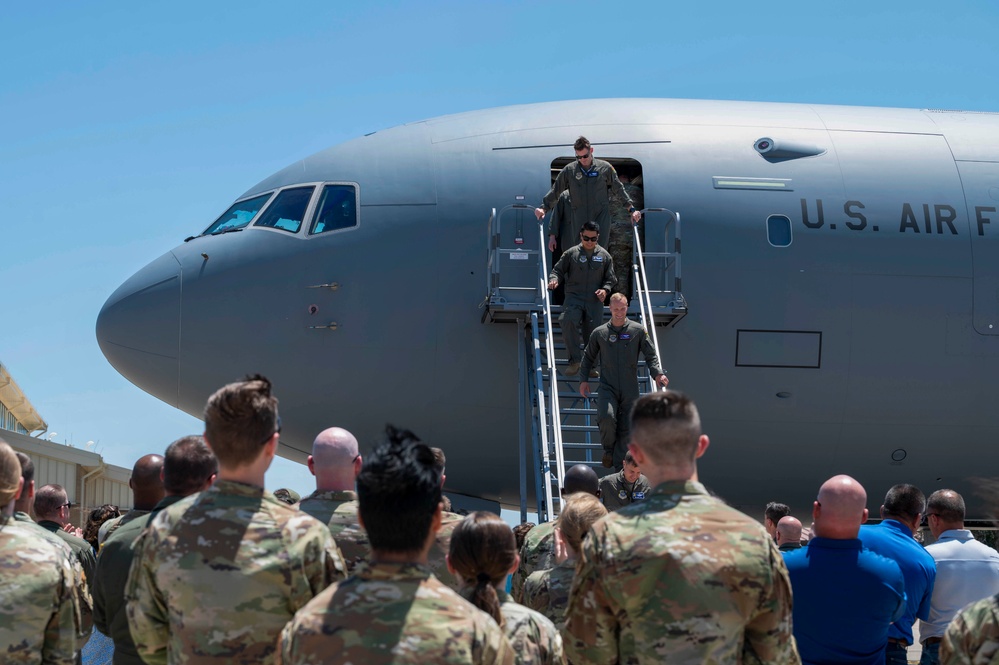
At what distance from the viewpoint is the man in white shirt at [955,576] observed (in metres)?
6.79

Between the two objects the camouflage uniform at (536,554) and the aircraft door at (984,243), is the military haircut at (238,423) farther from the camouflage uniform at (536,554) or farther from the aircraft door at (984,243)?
the aircraft door at (984,243)

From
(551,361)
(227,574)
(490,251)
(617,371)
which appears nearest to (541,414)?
(551,361)

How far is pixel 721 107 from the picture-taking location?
45.0 feet

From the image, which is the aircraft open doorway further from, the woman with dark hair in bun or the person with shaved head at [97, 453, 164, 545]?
the woman with dark hair in bun

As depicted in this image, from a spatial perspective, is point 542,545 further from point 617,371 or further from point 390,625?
point 617,371

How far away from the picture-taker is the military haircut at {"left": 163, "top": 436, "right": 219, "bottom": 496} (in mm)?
4934

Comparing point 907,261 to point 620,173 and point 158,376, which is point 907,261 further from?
point 158,376

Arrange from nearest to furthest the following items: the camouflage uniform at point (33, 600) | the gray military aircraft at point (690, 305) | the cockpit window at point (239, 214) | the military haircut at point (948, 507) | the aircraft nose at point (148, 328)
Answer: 1. the camouflage uniform at point (33, 600)
2. the military haircut at point (948, 507)
3. the gray military aircraft at point (690, 305)
4. the aircraft nose at point (148, 328)
5. the cockpit window at point (239, 214)

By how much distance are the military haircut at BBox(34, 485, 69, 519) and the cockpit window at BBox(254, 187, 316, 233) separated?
19.1ft

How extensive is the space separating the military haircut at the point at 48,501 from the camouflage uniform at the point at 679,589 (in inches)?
174

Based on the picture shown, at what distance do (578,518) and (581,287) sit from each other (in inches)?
247

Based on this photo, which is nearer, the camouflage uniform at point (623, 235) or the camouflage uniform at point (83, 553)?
the camouflage uniform at point (83, 553)

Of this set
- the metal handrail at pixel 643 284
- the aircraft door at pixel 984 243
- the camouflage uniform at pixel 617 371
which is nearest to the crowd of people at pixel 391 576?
the camouflage uniform at pixel 617 371

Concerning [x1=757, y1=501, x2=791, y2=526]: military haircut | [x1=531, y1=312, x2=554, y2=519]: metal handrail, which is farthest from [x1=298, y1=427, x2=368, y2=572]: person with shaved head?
[x1=531, y1=312, x2=554, y2=519]: metal handrail
